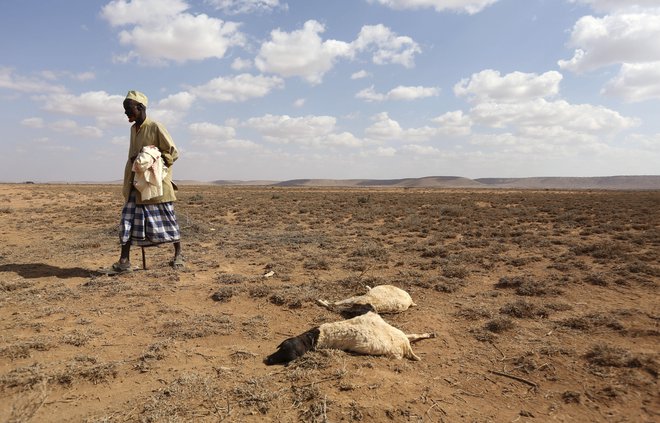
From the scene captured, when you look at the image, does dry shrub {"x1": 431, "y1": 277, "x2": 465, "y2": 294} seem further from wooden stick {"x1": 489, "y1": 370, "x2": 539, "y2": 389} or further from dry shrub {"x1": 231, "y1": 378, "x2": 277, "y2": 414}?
dry shrub {"x1": 231, "y1": 378, "x2": 277, "y2": 414}

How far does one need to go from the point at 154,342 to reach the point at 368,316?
2.01 meters

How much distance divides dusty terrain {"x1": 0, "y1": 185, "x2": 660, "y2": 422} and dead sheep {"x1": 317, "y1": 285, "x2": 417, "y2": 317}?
0.15 meters

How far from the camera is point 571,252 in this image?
823 centimetres

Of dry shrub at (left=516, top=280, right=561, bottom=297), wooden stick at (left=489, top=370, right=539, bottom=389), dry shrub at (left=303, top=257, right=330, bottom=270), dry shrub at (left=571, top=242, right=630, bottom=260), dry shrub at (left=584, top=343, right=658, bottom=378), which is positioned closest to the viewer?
wooden stick at (left=489, top=370, right=539, bottom=389)

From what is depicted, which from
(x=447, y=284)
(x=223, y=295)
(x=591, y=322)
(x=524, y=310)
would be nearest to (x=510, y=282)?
(x=447, y=284)

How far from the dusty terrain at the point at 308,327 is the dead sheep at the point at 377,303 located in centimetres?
15

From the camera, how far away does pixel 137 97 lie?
5.47 m

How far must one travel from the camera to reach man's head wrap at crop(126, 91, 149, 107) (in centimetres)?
541

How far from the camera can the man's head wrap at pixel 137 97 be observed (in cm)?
541

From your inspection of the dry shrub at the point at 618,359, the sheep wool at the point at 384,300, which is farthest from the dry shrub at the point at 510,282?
the dry shrub at the point at 618,359

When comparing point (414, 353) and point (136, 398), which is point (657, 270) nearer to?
point (414, 353)

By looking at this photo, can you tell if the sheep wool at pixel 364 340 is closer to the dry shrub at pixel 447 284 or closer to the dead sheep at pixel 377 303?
the dead sheep at pixel 377 303

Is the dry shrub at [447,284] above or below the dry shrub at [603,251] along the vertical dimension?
below

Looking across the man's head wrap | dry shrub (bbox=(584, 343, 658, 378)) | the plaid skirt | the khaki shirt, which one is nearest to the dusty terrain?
dry shrub (bbox=(584, 343, 658, 378))
